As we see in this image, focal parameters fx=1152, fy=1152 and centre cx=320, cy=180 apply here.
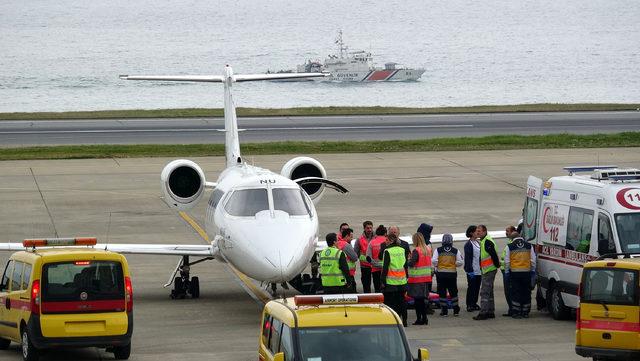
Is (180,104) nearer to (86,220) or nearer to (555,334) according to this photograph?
(86,220)

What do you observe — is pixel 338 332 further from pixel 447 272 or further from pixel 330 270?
pixel 447 272

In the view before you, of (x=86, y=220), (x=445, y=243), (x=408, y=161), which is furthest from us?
(x=408, y=161)

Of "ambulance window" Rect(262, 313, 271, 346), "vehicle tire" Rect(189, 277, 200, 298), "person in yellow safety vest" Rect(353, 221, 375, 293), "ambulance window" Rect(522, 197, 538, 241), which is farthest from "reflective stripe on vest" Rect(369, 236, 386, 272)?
"ambulance window" Rect(262, 313, 271, 346)

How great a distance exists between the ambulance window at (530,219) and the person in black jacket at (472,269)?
1063 millimetres

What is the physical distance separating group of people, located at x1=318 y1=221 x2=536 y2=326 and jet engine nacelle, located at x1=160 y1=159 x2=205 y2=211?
4.80 meters

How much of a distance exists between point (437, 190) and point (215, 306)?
1640 centimetres

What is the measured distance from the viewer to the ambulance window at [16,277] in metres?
17.1

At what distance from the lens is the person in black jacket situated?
20672mm

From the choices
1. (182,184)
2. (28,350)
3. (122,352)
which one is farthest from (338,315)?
(182,184)

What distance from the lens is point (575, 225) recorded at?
773 inches

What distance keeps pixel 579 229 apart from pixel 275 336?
8259 mm

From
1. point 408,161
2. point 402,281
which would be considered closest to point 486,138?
point 408,161

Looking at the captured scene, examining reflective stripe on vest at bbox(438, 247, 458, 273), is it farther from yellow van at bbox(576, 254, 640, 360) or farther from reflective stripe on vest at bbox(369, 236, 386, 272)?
yellow van at bbox(576, 254, 640, 360)

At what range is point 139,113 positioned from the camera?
72.4m
